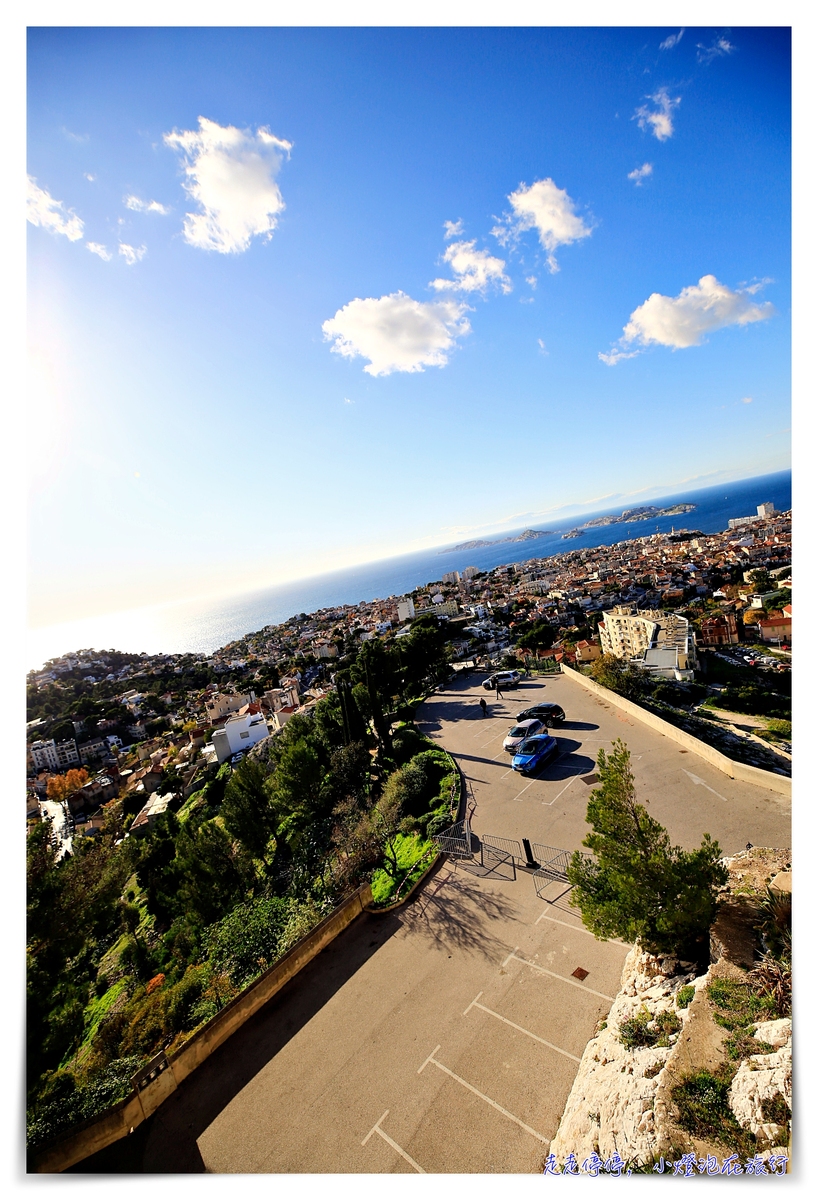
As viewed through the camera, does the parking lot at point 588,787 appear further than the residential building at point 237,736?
No

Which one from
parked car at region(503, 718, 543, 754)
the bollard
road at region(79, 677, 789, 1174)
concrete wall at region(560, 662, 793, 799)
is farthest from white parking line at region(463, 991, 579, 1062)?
parked car at region(503, 718, 543, 754)

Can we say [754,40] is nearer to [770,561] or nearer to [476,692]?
[476,692]

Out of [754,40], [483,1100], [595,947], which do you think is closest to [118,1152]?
[483,1100]

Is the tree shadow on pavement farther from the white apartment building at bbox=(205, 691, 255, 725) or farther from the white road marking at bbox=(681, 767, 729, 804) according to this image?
the white apartment building at bbox=(205, 691, 255, 725)

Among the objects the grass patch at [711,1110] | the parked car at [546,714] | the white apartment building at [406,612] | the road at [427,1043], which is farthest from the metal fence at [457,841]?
the white apartment building at [406,612]

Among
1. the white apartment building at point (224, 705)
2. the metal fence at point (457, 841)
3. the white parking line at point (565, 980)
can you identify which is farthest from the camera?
the white apartment building at point (224, 705)

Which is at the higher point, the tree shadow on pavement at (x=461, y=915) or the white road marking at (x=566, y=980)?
the white road marking at (x=566, y=980)

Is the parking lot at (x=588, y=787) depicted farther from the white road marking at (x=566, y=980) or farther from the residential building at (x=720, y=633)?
the residential building at (x=720, y=633)
